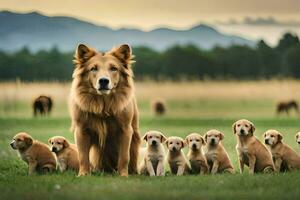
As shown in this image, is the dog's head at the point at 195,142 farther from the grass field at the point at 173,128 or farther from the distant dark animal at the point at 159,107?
the distant dark animal at the point at 159,107

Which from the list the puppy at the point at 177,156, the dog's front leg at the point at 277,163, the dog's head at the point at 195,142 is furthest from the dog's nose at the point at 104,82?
the dog's front leg at the point at 277,163

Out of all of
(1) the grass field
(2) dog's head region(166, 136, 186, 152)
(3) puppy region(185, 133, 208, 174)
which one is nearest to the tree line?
(1) the grass field

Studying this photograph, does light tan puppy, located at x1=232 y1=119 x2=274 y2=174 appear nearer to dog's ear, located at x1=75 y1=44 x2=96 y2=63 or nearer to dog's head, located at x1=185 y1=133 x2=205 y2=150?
dog's head, located at x1=185 y1=133 x2=205 y2=150

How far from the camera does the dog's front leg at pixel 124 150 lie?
10.6m

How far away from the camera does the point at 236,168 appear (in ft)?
39.8

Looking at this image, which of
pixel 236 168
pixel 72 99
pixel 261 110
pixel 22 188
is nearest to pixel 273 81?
pixel 261 110

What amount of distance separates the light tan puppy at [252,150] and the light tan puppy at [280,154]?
186 mm

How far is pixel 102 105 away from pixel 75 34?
10.8 meters

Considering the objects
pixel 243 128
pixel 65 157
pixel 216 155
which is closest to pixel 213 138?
pixel 216 155

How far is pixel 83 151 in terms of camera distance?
10.6 m

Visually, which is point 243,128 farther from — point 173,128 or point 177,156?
point 173,128

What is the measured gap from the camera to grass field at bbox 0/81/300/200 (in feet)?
29.7

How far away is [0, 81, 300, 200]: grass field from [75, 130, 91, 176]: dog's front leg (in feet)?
0.51

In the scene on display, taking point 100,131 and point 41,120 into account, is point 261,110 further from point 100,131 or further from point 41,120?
point 100,131
